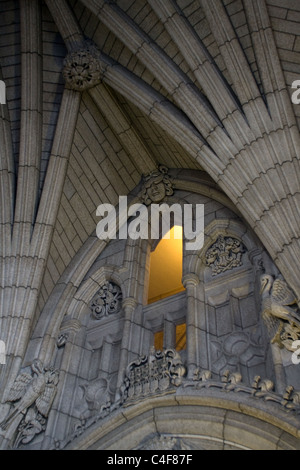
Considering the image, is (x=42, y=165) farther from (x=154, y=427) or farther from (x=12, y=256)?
(x=154, y=427)

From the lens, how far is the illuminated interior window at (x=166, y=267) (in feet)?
40.3

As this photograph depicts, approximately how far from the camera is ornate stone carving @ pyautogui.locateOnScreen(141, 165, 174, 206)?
10.2 m

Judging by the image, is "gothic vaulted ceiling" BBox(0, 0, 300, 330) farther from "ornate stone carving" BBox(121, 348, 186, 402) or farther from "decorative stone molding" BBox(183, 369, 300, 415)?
"ornate stone carving" BBox(121, 348, 186, 402)

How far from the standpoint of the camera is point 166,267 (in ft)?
41.3

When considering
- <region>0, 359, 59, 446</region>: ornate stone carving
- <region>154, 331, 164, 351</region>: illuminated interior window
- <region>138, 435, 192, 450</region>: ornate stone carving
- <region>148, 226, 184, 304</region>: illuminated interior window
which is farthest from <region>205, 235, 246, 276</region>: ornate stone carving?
<region>148, 226, 184, 304</region>: illuminated interior window

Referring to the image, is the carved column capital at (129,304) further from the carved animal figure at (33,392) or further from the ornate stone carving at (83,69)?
the ornate stone carving at (83,69)

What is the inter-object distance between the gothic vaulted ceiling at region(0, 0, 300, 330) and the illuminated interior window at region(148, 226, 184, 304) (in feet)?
6.71

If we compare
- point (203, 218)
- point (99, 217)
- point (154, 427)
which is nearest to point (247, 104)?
point (203, 218)

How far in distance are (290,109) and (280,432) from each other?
12.9 ft

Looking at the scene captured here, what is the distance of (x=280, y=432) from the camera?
625cm

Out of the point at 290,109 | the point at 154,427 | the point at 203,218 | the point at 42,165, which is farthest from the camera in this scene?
the point at 42,165

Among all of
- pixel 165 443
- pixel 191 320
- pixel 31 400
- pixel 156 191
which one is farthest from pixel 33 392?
pixel 156 191

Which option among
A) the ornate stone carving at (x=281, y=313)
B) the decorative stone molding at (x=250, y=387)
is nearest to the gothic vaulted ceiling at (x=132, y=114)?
the ornate stone carving at (x=281, y=313)

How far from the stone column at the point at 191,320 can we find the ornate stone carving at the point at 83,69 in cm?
362
